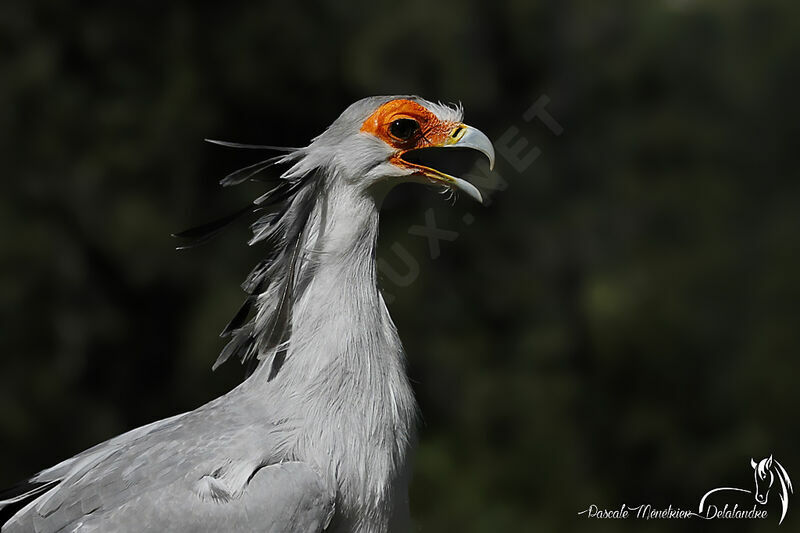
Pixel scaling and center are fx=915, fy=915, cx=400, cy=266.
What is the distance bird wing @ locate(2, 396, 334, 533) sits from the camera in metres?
2.26

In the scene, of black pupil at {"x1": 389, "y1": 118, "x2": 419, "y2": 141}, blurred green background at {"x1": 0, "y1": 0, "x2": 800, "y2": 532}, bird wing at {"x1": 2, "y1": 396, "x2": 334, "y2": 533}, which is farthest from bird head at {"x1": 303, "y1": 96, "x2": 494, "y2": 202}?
A: blurred green background at {"x1": 0, "y1": 0, "x2": 800, "y2": 532}

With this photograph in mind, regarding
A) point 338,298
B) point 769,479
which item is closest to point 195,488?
point 338,298

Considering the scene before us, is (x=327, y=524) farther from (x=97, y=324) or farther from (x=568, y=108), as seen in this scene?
(x=568, y=108)

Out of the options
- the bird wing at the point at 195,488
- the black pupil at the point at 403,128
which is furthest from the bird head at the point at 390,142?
the bird wing at the point at 195,488

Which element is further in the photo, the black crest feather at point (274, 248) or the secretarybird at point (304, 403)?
the black crest feather at point (274, 248)

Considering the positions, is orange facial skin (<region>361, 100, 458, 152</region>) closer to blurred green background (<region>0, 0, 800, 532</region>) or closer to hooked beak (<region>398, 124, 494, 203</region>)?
hooked beak (<region>398, 124, 494, 203</region>)

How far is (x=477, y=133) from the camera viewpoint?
2648 millimetres

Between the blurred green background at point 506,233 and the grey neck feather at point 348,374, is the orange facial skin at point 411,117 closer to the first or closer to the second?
the grey neck feather at point 348,374

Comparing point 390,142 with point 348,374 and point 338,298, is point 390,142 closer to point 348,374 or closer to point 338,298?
point 338,298

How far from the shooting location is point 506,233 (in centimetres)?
782

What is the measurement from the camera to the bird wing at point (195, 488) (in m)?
2.26

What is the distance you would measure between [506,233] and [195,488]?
5.74 m

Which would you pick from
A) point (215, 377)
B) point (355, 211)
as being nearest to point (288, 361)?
point (355, 211)

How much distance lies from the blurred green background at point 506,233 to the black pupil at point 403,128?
11.6 ft
